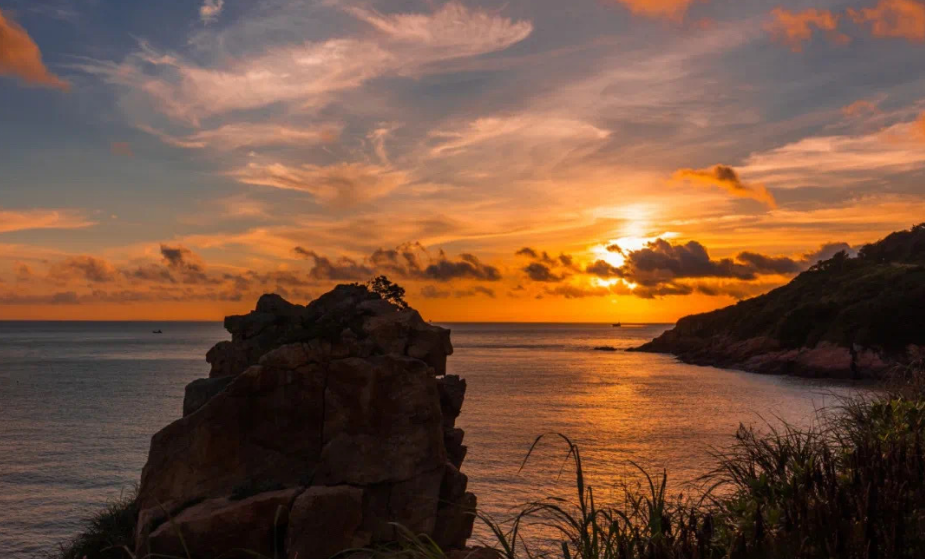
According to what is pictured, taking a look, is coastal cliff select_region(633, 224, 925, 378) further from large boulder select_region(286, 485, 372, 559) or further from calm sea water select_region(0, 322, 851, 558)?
large boulder select_region(286, 485, 372, 559)

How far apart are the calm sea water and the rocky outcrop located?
24.8ft

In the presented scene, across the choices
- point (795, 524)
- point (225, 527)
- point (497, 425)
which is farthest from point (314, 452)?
point (497, 425)

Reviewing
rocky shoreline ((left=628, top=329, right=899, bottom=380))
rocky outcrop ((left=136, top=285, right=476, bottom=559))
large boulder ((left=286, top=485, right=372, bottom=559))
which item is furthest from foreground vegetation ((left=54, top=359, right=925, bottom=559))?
rocky shoreline ((left=628, top=329, right=899, bottom=380))

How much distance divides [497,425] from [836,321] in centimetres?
6875

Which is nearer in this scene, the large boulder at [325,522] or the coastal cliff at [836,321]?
the large boulder at [325,522]

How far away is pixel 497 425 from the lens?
67.4m

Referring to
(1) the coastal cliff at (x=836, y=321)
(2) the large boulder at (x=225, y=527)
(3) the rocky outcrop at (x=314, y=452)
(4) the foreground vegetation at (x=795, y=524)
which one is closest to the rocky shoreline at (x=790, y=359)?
(1) the coastal cliff at (x=836, y=321)

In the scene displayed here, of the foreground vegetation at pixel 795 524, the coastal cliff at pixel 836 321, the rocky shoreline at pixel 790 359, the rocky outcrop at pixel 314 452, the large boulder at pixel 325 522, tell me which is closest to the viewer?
the foreground vegetation at pixel 795 524

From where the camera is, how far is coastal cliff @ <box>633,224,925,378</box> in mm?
97688

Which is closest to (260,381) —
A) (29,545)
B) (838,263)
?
(29,545)

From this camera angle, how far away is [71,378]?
117375 millimetres

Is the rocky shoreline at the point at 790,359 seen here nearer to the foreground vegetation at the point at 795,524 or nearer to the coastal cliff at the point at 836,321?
the coastal cliff at the point at 836,321

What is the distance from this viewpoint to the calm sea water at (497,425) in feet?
132

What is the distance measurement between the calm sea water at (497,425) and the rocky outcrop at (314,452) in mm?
7567
